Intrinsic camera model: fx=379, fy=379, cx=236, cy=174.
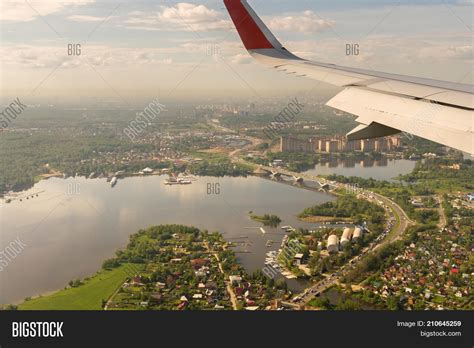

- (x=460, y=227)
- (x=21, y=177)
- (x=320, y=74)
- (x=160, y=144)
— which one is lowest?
(x=460, y=227)

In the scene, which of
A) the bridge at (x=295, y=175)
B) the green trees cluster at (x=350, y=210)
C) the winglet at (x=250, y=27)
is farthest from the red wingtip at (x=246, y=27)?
the bridge at (x=295, y=175)

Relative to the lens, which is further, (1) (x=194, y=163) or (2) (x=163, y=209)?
(1) (x=194, y=163)

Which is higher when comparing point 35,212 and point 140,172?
point 140,172

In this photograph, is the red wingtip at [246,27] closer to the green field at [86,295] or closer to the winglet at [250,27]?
the winglet at [250,27]

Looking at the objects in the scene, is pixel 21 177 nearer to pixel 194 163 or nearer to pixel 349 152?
pixel 194 163

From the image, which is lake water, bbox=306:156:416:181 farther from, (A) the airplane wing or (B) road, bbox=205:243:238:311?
(A) the airplane wing

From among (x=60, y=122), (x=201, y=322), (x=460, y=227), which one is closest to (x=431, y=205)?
(x=460, y=227)
